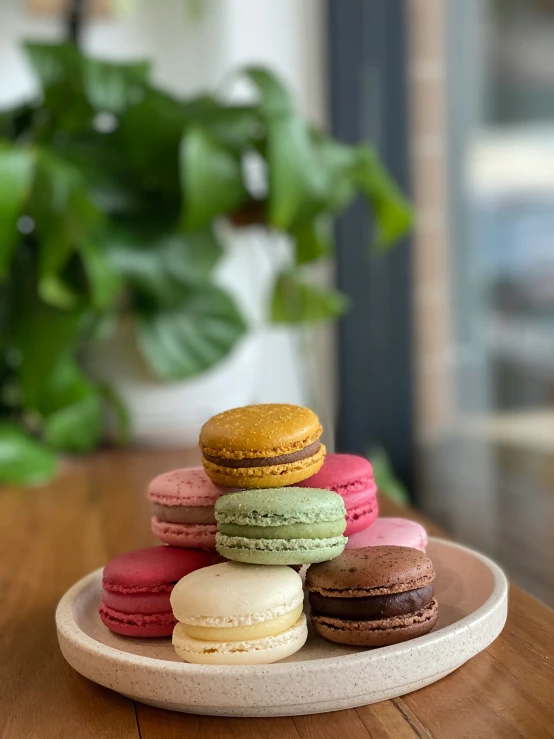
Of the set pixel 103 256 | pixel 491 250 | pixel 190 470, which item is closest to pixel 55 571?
pixel 190 470

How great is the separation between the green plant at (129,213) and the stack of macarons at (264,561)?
74 cm

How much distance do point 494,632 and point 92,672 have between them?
232mm

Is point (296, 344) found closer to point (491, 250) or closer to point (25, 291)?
point (491, 250)

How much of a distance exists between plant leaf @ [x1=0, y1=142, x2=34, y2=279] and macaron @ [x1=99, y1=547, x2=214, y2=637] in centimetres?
78

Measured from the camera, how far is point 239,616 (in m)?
0.45

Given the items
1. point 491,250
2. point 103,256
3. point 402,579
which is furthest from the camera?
point 491,250

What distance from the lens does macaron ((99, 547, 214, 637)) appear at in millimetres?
515

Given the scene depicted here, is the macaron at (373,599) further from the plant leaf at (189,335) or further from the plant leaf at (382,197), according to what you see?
the plant leaf at (382,197)

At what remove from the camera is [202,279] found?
4.39 ft

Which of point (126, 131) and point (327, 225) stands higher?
point (126, 131)

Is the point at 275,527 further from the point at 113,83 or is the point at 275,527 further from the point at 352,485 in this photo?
the point at 113,83

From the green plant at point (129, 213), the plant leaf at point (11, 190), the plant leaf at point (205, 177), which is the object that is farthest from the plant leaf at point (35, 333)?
the plant leaf at point (205, 177)

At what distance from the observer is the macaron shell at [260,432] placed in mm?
496

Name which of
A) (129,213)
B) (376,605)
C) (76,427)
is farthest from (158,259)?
(376,605)
